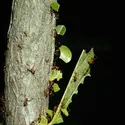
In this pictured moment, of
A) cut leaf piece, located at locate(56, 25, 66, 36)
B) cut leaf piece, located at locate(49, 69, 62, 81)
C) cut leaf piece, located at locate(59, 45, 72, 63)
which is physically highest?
cut leaf piece, located at locate(56, 25, 66, 36)

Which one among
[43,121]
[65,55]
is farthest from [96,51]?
[43,121]

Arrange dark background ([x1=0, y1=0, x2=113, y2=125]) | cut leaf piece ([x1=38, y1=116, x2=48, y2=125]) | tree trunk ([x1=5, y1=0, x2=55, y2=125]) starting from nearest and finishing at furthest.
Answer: tree trunk ([x1=5, y1=0, x2=55, y2=125])
cut leaf piece ([x1=38, y1=116, x2=48, y2=125])
dark background ([x1=0, y1=0, x2=113, y2=125])

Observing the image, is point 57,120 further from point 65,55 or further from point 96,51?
point 96,51

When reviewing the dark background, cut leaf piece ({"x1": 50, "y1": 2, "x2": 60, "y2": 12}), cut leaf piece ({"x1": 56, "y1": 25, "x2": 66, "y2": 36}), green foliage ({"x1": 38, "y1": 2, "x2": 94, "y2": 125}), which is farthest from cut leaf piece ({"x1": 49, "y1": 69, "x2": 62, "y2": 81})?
the dark background

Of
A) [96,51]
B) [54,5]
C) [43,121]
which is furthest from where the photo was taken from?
[96,51]

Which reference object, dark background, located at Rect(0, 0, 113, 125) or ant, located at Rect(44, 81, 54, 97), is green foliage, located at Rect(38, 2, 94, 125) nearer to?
ant, located at Rect(44, 81, 54, 97)

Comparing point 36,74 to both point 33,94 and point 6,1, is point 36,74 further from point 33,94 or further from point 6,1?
point 6,1

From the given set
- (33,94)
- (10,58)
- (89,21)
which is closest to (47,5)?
(10,58)
